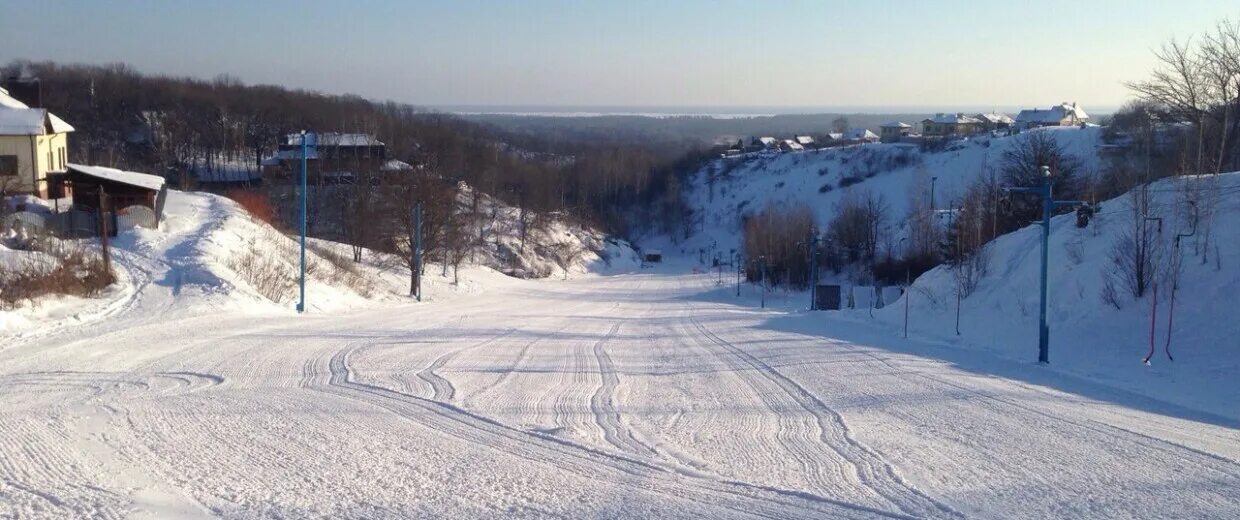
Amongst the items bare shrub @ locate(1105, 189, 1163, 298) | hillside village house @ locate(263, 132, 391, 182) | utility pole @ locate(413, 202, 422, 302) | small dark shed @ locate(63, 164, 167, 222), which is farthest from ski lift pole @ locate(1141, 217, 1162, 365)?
hillside village house @ locate(263, 132, 391, 182)

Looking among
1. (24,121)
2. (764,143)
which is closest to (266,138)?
(24,121)

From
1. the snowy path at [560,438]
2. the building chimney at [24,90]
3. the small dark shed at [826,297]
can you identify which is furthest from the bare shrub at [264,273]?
the small dark shed at [826,297]

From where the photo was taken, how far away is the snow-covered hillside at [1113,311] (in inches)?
585

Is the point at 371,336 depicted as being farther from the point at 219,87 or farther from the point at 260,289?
the point at 219,87

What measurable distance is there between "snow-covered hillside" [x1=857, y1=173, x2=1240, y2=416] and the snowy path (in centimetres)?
251

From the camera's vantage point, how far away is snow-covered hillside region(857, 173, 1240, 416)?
14.9 m

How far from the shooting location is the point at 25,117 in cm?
3797

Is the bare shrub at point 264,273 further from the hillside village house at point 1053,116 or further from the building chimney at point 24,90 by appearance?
the hillside village house at point 1053,116

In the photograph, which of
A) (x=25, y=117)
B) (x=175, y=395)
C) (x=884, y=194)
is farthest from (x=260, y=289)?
(x=884, y=194)

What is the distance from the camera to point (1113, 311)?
18969 mm

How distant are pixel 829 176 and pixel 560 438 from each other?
10949 cm

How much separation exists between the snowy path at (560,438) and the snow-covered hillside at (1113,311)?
2510 millimetres

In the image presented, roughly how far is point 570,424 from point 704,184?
122 meters

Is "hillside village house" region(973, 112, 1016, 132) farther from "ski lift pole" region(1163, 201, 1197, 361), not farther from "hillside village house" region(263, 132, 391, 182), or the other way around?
"ski lift pole" region(1163, 201, 1197, 361)
